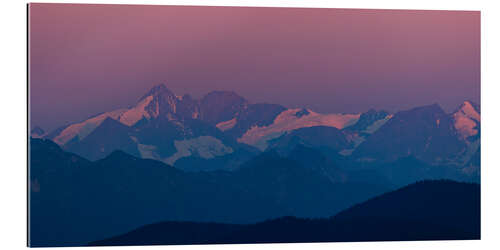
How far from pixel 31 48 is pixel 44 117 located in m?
0.81

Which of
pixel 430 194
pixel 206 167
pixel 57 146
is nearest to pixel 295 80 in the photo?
pixel 206 167

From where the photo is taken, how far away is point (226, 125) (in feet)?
30.9

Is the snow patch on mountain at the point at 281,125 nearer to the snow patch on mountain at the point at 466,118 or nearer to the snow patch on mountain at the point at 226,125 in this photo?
the snow patch on mountain at the point at 226,125

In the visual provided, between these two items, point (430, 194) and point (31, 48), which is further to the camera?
point (430, 194)

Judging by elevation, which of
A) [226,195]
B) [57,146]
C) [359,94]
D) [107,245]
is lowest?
[107,245]

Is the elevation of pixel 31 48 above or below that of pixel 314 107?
above

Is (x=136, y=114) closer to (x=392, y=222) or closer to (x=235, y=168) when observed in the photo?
(x=235, y=168)

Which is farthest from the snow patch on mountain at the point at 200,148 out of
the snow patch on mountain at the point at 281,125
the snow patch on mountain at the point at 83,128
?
the snow patch on mountain at the point at 83,128

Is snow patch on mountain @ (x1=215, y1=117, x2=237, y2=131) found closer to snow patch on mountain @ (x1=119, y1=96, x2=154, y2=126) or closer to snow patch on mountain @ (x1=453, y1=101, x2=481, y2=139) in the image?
snow patch on mountain @ (x1=119, y1=96, x2=154, y2=126)

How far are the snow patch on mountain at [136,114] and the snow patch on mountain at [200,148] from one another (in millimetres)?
515

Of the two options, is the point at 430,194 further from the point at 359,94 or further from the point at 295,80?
the point at 295,80

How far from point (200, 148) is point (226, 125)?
418mm

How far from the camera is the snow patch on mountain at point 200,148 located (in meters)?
9.31

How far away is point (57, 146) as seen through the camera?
9.09 metres
